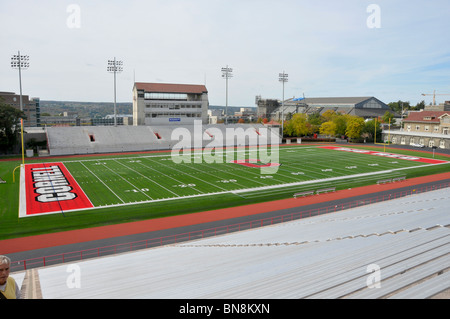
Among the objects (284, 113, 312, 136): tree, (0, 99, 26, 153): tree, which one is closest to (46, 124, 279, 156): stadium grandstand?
(284, 113, 312, 136): tree

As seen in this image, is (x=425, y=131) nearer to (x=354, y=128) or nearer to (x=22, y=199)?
(x=354, y=128)

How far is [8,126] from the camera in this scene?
144 feet

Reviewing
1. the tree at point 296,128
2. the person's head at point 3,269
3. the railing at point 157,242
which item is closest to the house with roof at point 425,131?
the tree at point 296,128

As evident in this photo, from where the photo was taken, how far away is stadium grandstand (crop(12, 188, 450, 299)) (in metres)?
8.01

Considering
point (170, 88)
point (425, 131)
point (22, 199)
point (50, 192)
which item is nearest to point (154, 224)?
point (22, 199)

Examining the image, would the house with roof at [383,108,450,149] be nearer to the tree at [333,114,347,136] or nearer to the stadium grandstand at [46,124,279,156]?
the tree at [333,114,347,136]

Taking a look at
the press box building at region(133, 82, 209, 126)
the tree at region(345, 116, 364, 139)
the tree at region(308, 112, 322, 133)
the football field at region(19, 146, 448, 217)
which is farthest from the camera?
the tree at region(308, 112, 322, 133)

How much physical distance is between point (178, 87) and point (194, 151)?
68.1 feet

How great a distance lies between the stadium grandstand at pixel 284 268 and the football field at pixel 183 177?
13.1 meters

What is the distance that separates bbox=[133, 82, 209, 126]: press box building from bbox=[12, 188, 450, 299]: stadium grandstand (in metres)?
52.6

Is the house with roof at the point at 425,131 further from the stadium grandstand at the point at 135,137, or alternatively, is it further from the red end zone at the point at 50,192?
the red end zone at the point at 50,192

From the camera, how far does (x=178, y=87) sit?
66750 millimetres

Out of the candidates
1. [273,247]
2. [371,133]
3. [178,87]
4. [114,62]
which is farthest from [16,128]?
[371,133]
